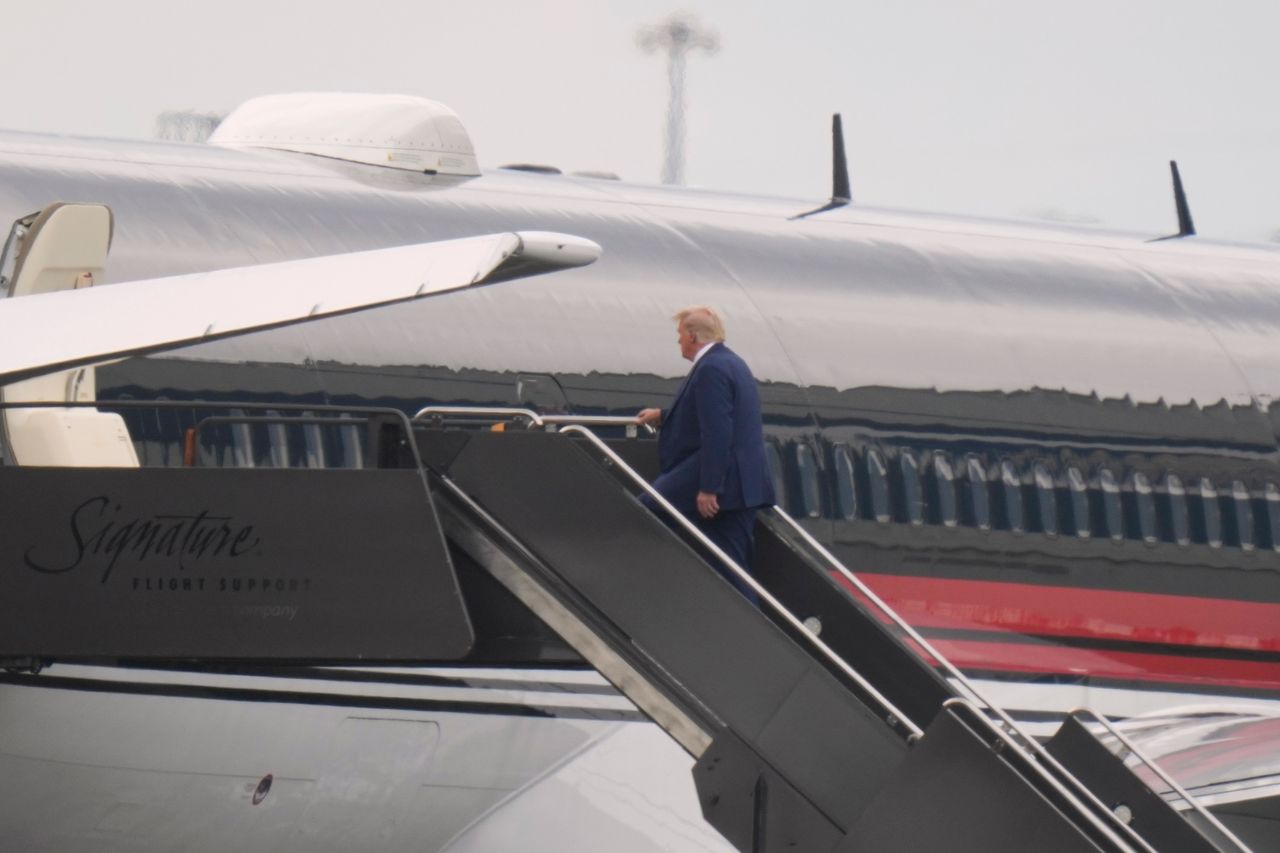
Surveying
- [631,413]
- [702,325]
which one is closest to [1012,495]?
[631,413]

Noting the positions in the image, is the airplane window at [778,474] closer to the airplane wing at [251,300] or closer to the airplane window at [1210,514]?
the airplane window at [1210,514]

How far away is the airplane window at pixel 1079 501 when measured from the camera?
34.3 ft

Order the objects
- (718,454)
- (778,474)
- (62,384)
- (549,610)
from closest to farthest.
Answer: (549,610)
(718,454)
(62,384)
(778,474)

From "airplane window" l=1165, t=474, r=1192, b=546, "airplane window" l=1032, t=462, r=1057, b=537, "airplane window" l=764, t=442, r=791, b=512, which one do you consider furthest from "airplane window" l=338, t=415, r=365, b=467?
"airplane window" l=1165, t=474, r=1192, b=546

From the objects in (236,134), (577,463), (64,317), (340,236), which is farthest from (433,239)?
(64,317)

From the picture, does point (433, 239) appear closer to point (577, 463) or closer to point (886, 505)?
point (886, 505)

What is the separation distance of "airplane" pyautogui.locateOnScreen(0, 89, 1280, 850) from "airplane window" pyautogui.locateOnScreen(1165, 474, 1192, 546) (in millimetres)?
13

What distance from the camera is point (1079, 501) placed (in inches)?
413

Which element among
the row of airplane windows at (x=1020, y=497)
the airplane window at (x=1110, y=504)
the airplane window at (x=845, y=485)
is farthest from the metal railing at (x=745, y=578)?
the airplane window at (x=1110, y=504)

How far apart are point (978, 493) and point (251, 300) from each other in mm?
6092

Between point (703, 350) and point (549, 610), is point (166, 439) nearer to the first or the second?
point (703, 350)

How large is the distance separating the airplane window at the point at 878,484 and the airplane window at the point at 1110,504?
4.68 ft

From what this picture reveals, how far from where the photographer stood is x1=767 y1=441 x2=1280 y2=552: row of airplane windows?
993 centimetres

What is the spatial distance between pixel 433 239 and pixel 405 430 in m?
4.07
